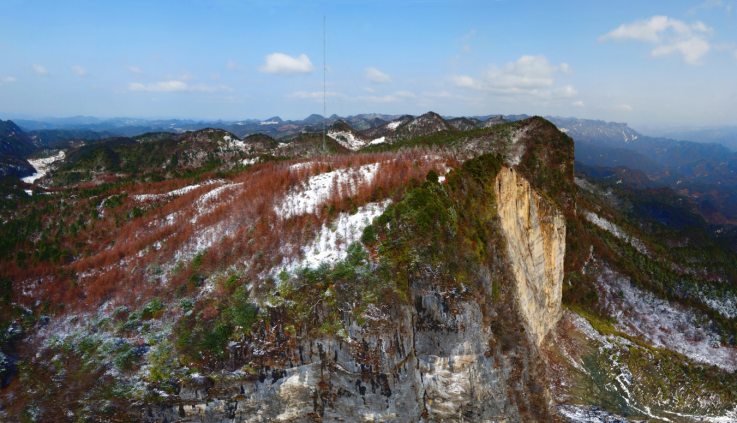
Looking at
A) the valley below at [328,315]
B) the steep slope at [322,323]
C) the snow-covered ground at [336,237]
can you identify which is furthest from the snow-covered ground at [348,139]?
the snow-covered ground at [336,237]

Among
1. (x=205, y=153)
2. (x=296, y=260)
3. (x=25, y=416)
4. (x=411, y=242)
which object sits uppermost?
(x=205, y=153)

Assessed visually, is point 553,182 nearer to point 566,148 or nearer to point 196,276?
point 566,148

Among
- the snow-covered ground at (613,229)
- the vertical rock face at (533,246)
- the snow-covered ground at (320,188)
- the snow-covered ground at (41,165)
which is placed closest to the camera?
the vertical rock face at (533,246)

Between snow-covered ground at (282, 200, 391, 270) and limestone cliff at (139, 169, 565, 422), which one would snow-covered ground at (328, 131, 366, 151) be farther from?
limestone cliff at (139, 169, 565, 422)

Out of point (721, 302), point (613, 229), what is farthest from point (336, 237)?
point (613, 229)

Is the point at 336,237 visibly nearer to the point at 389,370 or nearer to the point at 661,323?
the point at 389,370

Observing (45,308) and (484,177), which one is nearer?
(45,308)

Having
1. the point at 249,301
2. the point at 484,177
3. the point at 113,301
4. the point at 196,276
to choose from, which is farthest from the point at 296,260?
the point at 484,177

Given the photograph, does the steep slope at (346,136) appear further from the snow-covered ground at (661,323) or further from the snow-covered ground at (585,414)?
the snow-covered ground at (585,414)

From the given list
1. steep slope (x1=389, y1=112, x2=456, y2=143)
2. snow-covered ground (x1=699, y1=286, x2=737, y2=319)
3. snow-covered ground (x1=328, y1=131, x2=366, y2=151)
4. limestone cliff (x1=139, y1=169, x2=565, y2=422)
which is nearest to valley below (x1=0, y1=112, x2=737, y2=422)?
limestone cliff (x1=139, y1=169, x2=565, y2=422)
